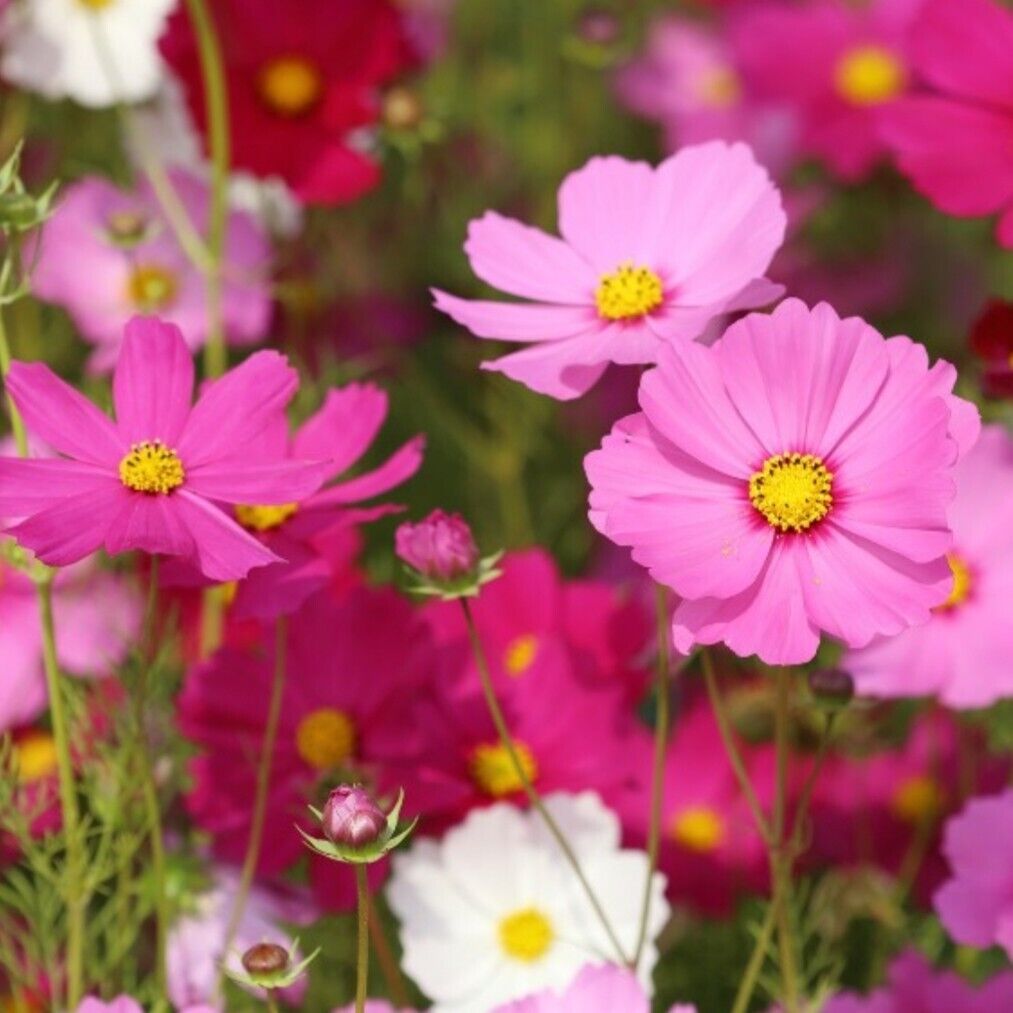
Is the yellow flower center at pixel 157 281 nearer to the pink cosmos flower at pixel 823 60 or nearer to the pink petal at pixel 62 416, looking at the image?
the pink petal at pixel 62 416

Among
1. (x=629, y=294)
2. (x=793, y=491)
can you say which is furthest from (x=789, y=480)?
(x=629, y=294)

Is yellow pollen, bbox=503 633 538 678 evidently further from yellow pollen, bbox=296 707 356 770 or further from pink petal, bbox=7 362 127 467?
pink petal, bbox=7 362 127 467

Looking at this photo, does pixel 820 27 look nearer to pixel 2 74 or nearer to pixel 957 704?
pixel 2 74

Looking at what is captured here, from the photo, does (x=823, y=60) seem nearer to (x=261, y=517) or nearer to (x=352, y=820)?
(x=261, y=517)

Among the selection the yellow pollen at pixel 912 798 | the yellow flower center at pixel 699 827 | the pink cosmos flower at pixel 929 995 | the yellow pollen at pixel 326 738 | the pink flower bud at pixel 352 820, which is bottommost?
the yellow pollen at pixel 912 798

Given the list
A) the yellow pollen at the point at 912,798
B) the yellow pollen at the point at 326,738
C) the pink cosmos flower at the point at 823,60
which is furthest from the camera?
the pink cosmos flower at the point at 823,60

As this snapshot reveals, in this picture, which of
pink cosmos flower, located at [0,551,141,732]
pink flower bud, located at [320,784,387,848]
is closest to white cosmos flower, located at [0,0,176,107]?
pink cosmos flower, located at [0,551,141,732]

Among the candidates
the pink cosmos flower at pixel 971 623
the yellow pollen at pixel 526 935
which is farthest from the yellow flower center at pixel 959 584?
the yellow pollen at pixel 526 935

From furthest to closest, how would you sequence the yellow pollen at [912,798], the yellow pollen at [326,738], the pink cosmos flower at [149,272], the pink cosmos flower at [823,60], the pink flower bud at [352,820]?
the pink cosmos flower at [823,60] < the pink cosmos flower at [149,272] < the yellow pollen at [912,798] < the yellow pollen at [326,738] < the pink flower bud at [352,820]
